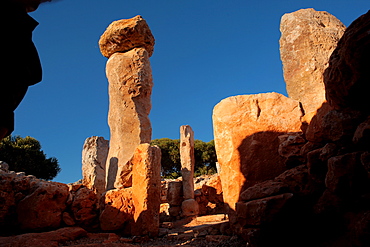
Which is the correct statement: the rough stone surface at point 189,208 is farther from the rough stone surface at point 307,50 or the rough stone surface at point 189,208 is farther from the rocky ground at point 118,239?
the rough stone surface at point 307,50

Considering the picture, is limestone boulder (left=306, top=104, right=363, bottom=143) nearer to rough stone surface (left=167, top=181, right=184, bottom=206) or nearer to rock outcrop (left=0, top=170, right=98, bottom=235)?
rock outcrop (left=0, top=170, right=98, bottom=235)

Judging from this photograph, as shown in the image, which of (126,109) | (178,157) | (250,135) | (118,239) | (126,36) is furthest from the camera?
(178,157)

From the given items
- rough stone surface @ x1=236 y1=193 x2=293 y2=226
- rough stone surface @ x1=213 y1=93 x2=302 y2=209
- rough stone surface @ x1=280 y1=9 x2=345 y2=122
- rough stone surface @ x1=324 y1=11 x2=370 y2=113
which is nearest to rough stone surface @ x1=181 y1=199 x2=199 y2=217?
rough stone surface @ x1=213 y1=93 x2=302 y2=209

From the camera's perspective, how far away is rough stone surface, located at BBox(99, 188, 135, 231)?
223 inches

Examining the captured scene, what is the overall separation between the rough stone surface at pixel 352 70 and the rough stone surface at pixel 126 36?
5.58 meters

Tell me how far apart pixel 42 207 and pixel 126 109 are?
2.67 m

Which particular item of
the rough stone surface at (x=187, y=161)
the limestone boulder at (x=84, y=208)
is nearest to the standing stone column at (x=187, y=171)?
the rough stone surface at (x=187, y=161)

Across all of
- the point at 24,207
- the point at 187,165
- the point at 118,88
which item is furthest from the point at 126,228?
the point at 187,165

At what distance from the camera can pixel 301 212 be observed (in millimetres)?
2670

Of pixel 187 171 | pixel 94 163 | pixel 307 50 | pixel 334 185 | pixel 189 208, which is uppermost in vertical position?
pixel 307 50

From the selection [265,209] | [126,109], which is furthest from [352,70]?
[126,109]

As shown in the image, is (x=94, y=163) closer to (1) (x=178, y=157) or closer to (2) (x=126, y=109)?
(2) (x=126, y=109)

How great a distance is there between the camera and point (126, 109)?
6.69 metres

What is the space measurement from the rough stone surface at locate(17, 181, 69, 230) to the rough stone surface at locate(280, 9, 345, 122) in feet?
16.1
